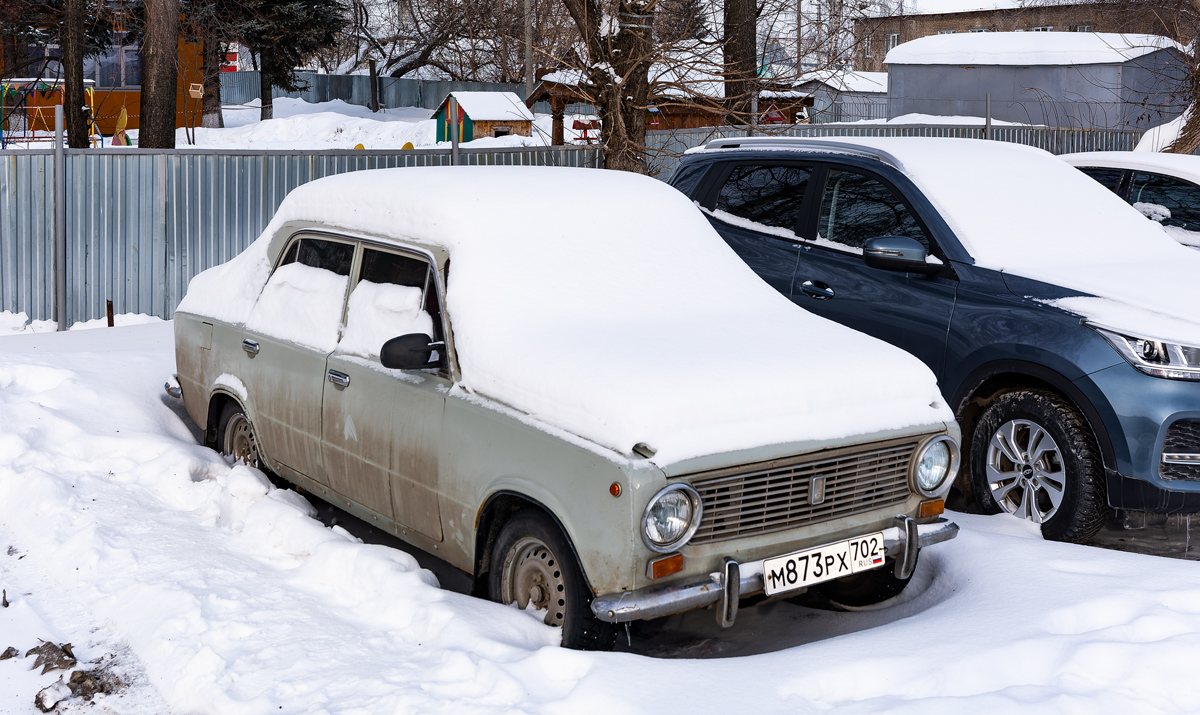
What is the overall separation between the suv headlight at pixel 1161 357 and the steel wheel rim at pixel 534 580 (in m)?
2.95

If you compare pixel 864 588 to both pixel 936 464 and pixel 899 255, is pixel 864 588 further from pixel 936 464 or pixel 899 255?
pixel 899 255

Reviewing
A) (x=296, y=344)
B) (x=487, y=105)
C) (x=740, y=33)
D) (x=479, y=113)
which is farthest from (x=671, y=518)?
(x=487, y=105)

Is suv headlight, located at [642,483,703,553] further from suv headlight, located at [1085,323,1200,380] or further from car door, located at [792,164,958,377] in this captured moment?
car door, located at [792,164,958,377]

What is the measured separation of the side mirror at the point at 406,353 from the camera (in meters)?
4.33

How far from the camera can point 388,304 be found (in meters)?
4.83

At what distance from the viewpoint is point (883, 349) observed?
179 inches

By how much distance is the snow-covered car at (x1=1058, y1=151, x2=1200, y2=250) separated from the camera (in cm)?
831

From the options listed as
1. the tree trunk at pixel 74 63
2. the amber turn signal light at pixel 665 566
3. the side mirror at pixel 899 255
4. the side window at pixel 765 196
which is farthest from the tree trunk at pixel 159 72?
the amber turn signal light at pixel 665 566

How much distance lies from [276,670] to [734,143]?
491cm

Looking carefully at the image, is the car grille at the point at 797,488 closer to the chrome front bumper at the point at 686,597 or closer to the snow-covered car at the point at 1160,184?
the chrome front bumper at the point at 686,597

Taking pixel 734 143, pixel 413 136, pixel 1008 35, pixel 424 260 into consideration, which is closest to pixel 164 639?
pixel 424 260

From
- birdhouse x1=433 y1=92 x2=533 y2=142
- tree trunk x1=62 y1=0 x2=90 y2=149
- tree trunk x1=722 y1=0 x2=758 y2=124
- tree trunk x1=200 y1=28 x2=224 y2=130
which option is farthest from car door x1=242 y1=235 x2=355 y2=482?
tree trunk x1=200 y1=28 x2=224 y2=130

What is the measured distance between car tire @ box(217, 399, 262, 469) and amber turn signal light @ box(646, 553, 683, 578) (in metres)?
2.87

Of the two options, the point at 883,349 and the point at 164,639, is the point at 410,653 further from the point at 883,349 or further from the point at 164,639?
the point at 883,349
